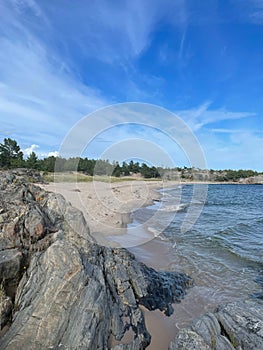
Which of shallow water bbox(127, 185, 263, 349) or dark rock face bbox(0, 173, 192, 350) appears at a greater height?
dark rock face bbox(0, 173, 192, 350)

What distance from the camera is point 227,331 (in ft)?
16.7

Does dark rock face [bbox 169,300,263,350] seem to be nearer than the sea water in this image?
Yes

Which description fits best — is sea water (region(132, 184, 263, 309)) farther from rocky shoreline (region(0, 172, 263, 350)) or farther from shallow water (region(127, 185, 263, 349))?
rocky shoreline (region(0, 172, 263, 350))

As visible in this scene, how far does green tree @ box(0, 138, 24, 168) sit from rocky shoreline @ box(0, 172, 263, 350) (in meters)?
47.5

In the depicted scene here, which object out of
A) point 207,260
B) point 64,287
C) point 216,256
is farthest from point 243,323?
point 216,256

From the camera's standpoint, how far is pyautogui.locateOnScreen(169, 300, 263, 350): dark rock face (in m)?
4.62

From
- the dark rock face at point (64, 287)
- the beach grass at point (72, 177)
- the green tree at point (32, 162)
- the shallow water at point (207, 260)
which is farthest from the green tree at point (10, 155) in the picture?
the dark rock face at point (64, 287)

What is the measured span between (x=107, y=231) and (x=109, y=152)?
500cm

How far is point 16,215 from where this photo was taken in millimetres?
5832

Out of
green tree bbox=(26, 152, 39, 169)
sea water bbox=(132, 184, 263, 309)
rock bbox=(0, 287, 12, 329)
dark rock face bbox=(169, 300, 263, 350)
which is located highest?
green tree bbox=(26, 152, 39, 169)

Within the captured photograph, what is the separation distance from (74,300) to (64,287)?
0.31m

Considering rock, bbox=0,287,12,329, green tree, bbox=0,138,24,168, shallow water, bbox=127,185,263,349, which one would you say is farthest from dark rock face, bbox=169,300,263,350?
green tree, bbox=0,138,24,168

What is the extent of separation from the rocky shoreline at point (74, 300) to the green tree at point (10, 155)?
47.5 meters

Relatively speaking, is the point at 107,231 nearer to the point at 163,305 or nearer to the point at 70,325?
the point at 163,305
